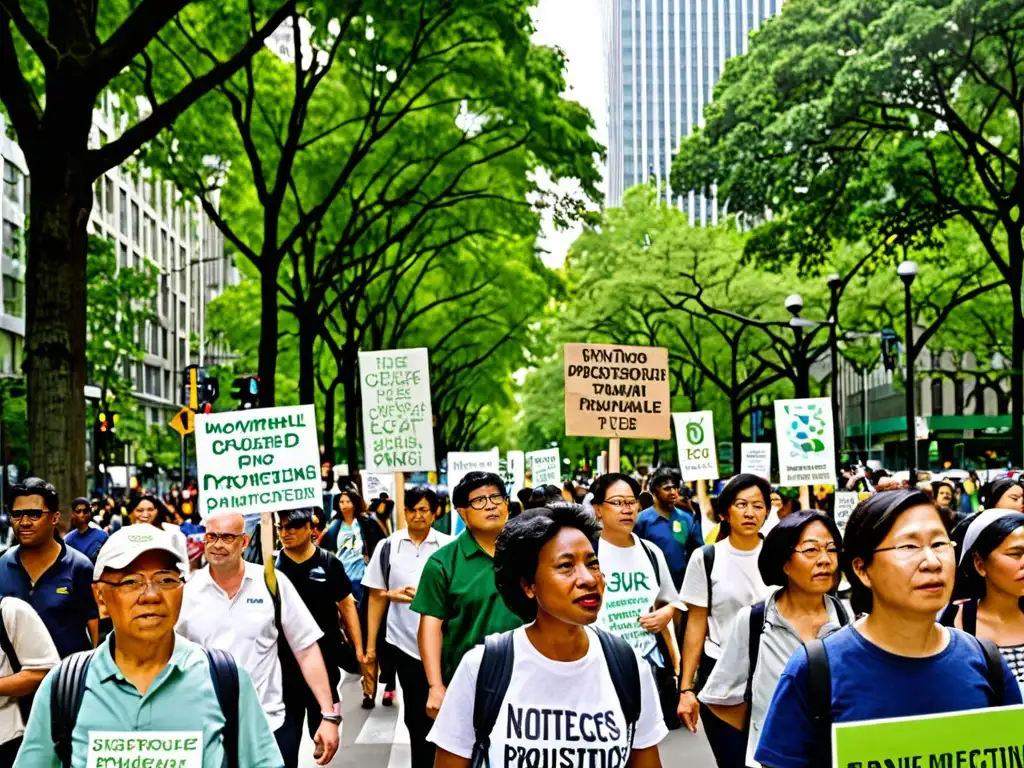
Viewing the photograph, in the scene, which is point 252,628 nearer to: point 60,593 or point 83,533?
point 60,593

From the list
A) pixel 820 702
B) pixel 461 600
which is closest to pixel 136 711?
pixel 820 702

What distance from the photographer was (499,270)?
38.9 metres

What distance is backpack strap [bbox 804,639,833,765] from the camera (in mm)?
3426

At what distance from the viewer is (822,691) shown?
343 cm

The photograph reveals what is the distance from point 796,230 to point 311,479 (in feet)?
55.2

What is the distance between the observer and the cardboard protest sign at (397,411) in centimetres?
1271

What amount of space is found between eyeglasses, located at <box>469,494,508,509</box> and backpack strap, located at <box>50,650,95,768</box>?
10.4 feet

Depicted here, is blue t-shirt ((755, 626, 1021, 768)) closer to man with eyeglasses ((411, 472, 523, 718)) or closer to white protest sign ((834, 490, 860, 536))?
man with eyeglasses ((411, 472, 523, 718))

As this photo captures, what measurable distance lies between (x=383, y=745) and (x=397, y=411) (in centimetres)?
314

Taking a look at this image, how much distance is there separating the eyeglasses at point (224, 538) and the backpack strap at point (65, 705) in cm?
276

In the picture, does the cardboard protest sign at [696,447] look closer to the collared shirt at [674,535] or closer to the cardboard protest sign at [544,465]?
the collared shirt at [674,535]

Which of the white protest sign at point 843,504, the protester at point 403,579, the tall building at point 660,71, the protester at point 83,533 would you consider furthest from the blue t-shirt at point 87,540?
the tall building at point 660,71

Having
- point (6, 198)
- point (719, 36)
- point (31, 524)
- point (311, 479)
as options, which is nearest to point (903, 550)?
point (31, 524)

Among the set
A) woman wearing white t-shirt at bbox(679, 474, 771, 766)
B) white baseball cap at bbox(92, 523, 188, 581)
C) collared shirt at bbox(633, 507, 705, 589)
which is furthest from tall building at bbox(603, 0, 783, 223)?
white baseball cap at bbox(92, 523, 188, 581)
